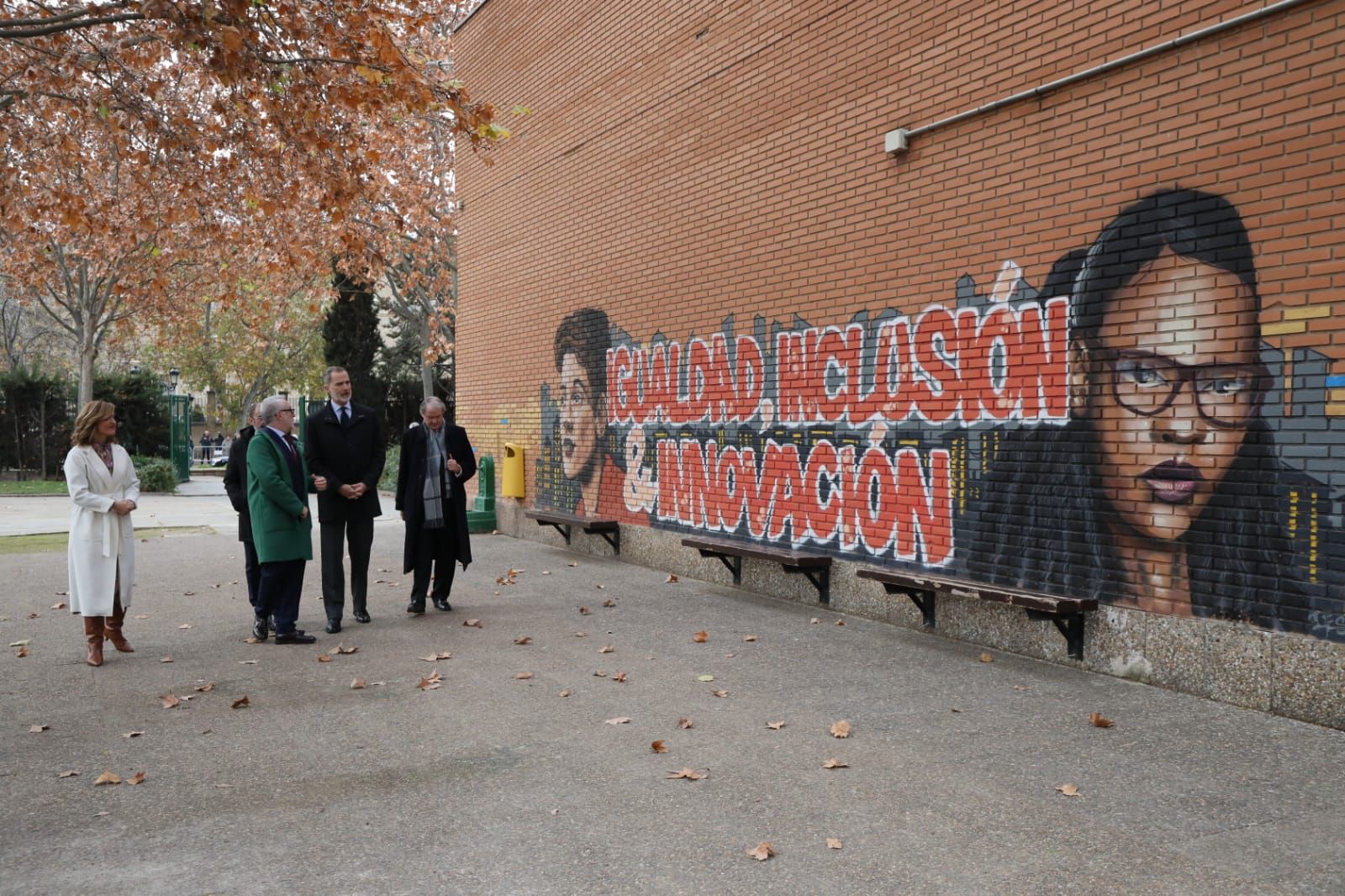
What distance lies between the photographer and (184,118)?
29.7 feet

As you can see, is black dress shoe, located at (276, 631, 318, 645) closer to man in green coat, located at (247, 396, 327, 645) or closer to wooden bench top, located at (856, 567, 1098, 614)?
man in green coat, located at (247, 396, 327, 645)

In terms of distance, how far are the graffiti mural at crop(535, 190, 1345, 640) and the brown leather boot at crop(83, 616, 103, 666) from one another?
5.50 metres

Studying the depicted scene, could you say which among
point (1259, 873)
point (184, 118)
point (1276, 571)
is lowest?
point (1259, 873)

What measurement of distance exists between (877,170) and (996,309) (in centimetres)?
184

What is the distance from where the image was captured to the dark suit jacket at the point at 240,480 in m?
8.70

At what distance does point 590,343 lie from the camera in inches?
512

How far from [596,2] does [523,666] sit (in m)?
9.13

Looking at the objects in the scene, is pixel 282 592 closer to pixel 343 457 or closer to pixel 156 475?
pixel 343 457

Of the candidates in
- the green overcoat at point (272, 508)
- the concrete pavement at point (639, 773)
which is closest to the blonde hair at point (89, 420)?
the green overcoat at point (272, 508)

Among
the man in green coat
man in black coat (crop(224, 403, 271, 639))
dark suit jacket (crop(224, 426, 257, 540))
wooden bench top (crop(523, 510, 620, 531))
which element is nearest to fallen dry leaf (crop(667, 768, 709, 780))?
the man in green coat

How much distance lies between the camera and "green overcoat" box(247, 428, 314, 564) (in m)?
7.59

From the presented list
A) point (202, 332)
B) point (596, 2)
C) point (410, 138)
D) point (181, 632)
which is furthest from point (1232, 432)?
point (202, 332)

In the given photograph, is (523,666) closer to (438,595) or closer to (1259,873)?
(438,595)

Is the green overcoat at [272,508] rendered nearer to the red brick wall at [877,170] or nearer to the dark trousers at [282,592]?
the dark trousers at [282,592]
